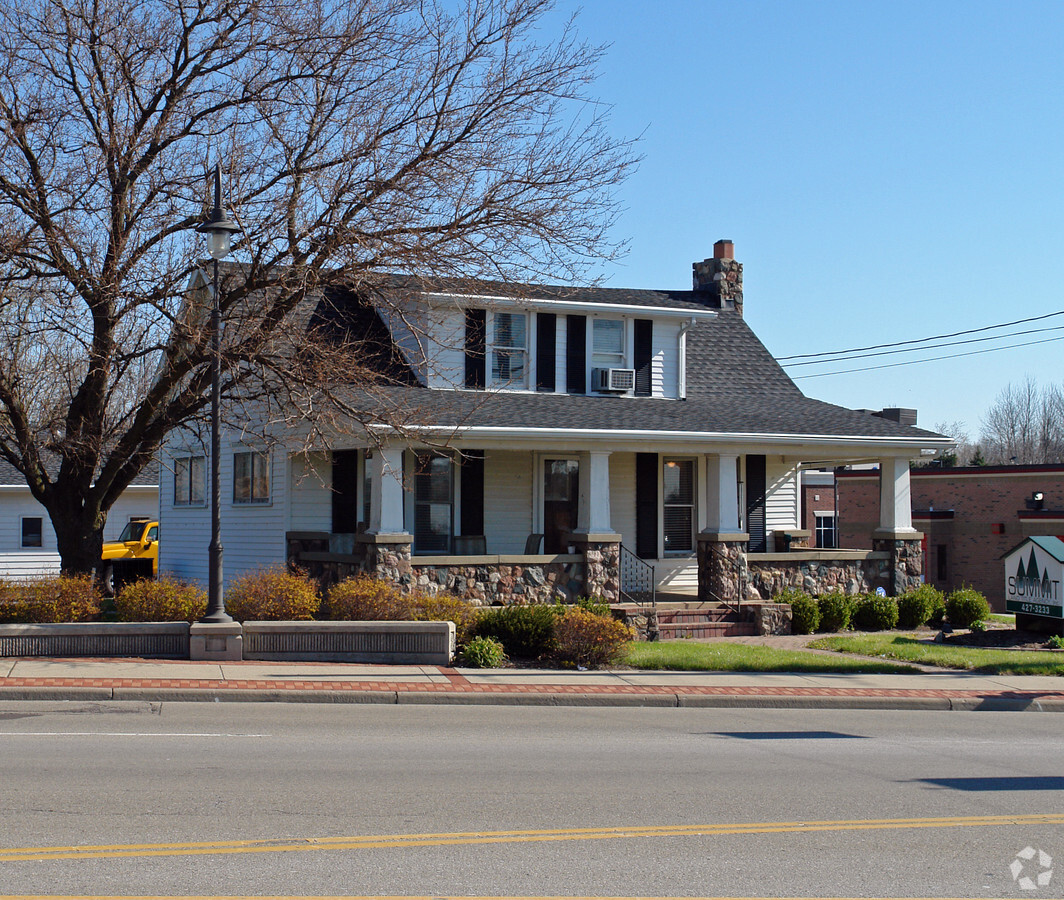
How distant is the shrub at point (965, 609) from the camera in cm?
2209

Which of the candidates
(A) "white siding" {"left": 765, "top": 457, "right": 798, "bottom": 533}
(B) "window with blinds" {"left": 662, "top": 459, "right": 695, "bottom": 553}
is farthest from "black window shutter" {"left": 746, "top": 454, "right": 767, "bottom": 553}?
(B) "window with blinds" {"left": 662, "top": 459, "right": 695, "bottom": 553}

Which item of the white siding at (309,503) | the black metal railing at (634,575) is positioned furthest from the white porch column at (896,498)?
the white siding at (309,503)

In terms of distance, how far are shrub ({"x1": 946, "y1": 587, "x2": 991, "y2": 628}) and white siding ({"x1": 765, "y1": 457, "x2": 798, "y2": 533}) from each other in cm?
438

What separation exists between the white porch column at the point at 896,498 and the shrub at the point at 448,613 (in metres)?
10.6

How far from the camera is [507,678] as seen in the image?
1461 cm

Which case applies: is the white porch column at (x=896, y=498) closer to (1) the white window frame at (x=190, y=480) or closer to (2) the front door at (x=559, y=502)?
(2) the front door at (x=559, y=502)

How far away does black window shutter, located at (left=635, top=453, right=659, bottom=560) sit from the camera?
23.7 metres

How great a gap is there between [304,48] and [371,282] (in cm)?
374

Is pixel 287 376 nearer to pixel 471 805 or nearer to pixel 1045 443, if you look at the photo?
pixel 471 805

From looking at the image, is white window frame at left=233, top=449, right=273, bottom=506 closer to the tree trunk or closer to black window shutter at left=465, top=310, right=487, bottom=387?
black window shutter at left=465, top=310, right=487, bottom=387

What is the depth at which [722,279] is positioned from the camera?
92.2ft

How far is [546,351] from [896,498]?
7.78 meters

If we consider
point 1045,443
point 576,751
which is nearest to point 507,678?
point 576,751

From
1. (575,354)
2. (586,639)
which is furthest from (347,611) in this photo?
(575,354)
